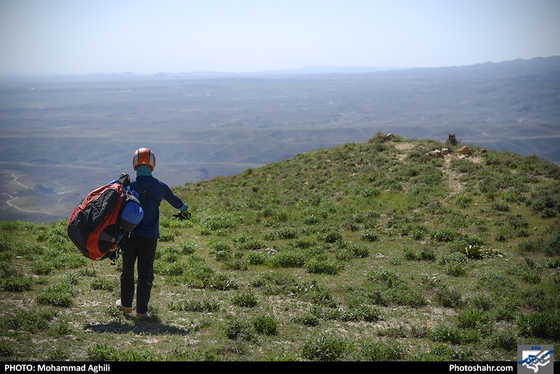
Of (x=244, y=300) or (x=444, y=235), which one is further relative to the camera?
(x=444, y=235)

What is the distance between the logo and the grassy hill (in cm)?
15

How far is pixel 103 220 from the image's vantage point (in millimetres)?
5617

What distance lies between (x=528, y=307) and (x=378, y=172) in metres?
11.3

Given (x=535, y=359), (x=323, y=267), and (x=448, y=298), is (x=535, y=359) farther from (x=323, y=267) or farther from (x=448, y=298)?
(x=323, y=267)

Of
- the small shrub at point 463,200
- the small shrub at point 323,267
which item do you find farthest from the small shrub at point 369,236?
the small shrub at point 463,200

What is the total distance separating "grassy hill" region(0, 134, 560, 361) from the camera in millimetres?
5508

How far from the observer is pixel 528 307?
6.95 metres

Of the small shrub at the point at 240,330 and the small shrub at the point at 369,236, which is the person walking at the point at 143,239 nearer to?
the small shrub at the point at 240,330

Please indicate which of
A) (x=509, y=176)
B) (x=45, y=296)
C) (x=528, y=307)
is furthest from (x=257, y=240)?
(x=509, y=176)

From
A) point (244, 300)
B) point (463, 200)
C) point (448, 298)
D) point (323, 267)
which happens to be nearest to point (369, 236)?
point (323, 267)

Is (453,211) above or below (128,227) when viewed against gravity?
below

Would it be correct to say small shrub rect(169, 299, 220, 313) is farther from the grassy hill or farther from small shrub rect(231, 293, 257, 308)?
small shrub rect(231, 293, 257, 308)

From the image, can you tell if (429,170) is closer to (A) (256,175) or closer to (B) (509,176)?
(B) (509,176)

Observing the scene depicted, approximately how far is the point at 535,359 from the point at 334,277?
4.53 meters
